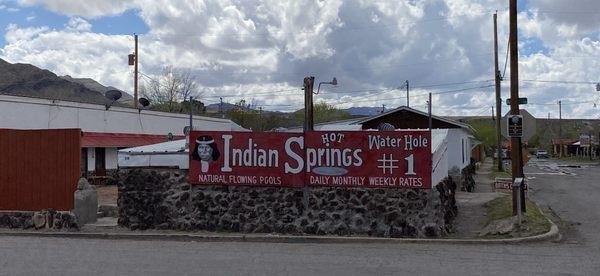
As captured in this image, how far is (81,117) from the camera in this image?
95.7ft

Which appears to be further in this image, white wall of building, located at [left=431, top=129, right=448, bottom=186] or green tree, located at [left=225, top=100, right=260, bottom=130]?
green tree, located at [left=225, top=100, right=260, bottom=130]

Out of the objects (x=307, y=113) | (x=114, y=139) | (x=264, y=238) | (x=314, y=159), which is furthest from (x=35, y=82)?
(x=264, y=238)

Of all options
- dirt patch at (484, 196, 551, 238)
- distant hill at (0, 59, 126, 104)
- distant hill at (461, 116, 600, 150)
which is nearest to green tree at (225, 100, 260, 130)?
distant hill at (0, 59, 126, 104)

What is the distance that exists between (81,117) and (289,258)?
848 inches

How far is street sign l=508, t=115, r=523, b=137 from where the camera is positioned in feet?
49.5

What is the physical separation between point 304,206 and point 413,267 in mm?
4046

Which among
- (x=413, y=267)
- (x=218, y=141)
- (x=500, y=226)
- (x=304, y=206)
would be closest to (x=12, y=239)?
(x=218, y=141)

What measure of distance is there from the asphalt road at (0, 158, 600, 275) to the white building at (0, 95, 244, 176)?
47.5 ft

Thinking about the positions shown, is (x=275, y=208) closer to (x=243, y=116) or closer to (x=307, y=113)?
(x=307, y=113)

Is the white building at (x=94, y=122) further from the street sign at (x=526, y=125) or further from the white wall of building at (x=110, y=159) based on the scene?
the street sign at (x=526, y=125)

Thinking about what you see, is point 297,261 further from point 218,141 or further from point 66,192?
point 66,192

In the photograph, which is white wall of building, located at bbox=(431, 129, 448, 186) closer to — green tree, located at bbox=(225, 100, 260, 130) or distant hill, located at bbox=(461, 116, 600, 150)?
green tree, located at bbox=(225, 100, 260, 130)

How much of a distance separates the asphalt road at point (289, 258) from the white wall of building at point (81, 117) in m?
14.1

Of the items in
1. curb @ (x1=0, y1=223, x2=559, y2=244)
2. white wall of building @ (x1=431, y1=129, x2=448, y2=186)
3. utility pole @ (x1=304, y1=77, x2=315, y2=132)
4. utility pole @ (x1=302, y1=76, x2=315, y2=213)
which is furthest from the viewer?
utility pole @ (x1=304, y1=77, x2=315, y2=132)
